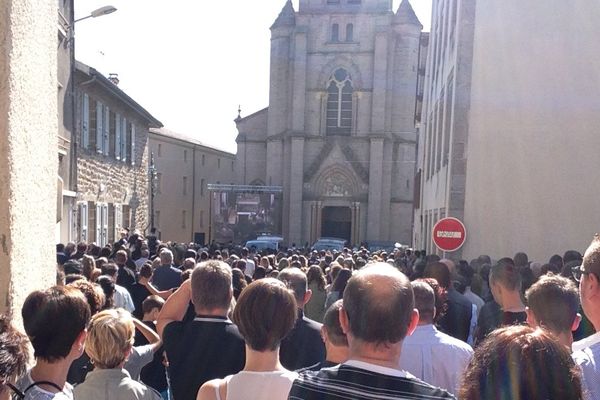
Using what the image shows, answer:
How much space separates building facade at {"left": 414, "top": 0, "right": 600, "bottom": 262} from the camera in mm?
13633

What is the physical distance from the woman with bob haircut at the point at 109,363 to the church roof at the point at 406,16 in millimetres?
41625

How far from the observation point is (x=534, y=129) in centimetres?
1423

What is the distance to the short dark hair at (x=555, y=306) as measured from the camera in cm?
345

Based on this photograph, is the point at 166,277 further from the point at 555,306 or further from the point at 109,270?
the point at 555,306

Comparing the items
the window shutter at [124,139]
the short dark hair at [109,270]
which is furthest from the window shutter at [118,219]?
the short dark hair at [109,270]

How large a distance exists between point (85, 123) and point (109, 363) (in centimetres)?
1562

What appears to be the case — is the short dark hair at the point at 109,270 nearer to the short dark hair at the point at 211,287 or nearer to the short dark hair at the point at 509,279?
the short dark hair at the point at 211,287

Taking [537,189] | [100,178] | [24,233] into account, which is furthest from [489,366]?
[100,178]

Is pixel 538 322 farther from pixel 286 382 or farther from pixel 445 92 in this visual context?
pixel 445 92

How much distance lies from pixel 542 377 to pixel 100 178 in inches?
731

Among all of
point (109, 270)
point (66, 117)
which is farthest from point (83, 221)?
point (109, 270)

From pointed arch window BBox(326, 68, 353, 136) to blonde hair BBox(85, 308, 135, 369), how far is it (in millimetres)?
40236

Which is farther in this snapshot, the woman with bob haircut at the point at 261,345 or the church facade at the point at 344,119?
the church facade at the point at 344,119

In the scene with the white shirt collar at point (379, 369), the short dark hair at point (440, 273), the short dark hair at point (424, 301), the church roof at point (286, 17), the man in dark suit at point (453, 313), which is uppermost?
the church roof at point (286, 17)
